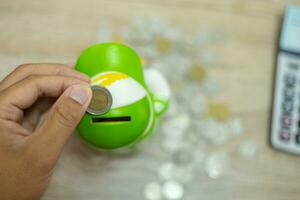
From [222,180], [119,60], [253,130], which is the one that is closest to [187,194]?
[222,180]

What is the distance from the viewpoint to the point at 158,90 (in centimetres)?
71

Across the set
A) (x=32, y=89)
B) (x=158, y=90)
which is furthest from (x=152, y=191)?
(x=32, y=89)

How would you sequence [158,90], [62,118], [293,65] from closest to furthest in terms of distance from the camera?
[62,118]
[158,90]
[293,65]

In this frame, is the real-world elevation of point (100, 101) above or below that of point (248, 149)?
above

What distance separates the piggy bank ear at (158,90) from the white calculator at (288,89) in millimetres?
239

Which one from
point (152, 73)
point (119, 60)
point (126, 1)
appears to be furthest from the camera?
point (126, 1)

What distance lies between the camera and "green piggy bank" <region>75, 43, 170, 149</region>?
1.94ft

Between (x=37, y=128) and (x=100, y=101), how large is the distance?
100 mm

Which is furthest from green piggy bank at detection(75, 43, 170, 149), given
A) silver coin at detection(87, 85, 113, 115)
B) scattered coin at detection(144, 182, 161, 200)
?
scattered coin at detection(144, 182, 161, 200)

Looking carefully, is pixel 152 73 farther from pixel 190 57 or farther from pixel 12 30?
pixel 12 30

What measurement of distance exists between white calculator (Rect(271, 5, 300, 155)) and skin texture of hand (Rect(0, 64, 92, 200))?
41 centimetres

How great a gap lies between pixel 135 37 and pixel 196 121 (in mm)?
216

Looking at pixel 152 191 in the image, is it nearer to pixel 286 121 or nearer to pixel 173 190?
pixel 173 190

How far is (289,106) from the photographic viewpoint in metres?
0.79
